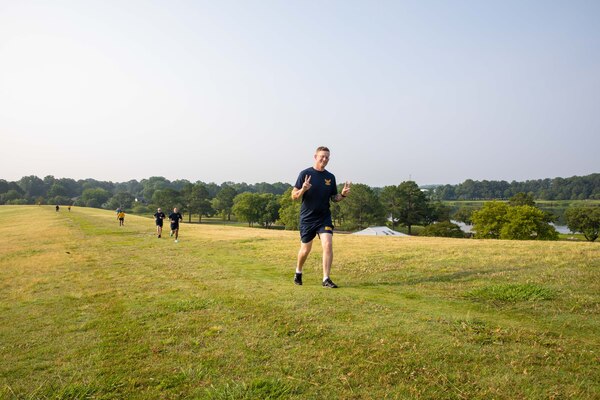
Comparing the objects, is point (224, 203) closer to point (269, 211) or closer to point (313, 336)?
point (269, 211)

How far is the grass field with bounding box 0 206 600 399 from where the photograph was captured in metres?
3.18

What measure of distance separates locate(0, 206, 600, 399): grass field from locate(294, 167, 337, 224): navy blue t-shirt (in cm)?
166

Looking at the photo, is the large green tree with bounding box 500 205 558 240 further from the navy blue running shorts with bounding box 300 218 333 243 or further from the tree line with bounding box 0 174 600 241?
the navy blue running shorts with bounding box 300 218 333 243

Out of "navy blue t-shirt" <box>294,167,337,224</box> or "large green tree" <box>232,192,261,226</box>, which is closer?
"navy blue t-shirt" <box>294,167,337,224</box>

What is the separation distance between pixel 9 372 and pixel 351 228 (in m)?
80.3

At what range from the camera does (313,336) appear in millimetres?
4383

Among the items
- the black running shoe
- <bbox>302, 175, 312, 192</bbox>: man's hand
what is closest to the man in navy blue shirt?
<bbox>302, 175, 312, 192</bbox>: man's hand

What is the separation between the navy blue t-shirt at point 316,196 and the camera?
763 centimetres

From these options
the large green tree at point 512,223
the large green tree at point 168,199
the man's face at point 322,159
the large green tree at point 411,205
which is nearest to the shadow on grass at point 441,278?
the man's face at point 322,159

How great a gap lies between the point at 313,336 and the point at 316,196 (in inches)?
148

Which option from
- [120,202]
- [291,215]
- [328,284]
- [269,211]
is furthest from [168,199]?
[328,284]

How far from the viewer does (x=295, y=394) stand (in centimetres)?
305

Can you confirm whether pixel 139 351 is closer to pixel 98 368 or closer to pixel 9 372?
pixel 98 368

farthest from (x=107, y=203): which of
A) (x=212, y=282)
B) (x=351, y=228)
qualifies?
(x=212, y=282)
